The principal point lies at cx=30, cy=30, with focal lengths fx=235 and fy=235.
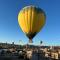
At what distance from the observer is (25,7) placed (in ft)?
68.8

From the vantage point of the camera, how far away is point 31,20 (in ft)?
66.7

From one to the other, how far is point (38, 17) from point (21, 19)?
1.53 meters

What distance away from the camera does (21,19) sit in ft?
67.9

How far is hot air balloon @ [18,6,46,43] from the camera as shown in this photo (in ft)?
66.1

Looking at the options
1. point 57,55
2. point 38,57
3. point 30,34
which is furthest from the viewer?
point 57,55

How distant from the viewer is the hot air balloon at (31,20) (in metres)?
20.2

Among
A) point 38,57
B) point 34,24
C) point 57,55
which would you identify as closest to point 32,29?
point 34,24

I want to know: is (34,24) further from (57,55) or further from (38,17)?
(57,55)

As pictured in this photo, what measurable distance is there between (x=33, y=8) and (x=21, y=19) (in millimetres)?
1429

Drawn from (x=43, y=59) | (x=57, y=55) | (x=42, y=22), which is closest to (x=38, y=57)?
(x=43, y=59)

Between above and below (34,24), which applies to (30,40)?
below

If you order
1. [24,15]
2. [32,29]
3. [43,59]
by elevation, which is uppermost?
[24,15]

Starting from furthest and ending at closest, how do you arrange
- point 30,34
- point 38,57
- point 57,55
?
point 57,55 → point 38,57 → point 30,34

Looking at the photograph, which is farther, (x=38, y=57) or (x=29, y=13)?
(x=38, y=57)
